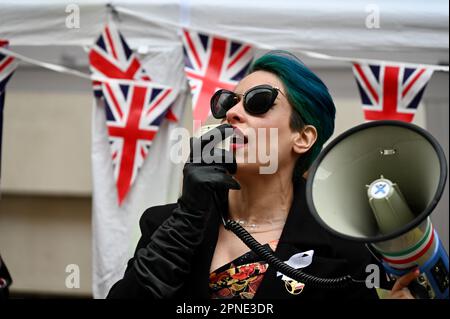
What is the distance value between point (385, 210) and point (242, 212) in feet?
1.31

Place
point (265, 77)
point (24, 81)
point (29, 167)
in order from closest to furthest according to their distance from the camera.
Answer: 1. point (265, 77)
2. point (24, 81)
3. point (29, 167)

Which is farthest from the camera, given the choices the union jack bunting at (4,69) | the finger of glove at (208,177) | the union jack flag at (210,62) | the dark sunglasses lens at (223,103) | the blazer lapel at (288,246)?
the union jack flag at (210,62)

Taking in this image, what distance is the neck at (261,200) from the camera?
1.54m

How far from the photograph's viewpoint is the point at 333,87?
285 centimetres

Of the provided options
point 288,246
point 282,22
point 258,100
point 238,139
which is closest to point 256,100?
point 258,100

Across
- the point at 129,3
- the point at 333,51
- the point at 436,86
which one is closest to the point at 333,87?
the point at 333,51

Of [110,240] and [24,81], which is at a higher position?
[24,81]

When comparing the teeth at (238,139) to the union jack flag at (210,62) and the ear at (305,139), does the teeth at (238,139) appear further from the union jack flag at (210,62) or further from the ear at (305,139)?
the union jack flag at (210,62)

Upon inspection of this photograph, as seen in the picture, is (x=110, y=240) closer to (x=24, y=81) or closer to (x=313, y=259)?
(x=24, y=81)

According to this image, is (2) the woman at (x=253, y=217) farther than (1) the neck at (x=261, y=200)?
No

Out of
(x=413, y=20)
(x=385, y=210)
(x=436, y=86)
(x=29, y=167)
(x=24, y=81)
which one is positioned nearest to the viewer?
(x=385, y=210)

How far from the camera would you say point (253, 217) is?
1552 millimetres

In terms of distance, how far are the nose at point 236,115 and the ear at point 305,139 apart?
20cm

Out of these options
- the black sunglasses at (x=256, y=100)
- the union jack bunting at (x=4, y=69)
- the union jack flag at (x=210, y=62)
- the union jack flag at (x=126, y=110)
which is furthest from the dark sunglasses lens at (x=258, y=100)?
the union jack bunting at (x=4, y=69)
